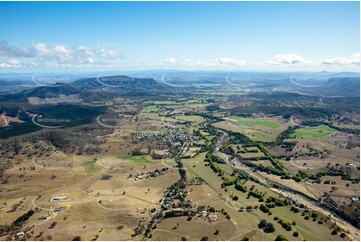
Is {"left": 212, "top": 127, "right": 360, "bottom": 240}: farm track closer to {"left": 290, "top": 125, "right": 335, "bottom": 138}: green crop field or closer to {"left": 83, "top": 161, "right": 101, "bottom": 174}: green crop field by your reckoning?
{"left": 83, "top": 161, "right": 101, "bottom": 174}: green crop field

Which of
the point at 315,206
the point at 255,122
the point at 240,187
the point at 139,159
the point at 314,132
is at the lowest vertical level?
the point at 255,122

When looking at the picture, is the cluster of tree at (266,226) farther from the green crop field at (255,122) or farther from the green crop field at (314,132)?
the green crop field at (255,122)

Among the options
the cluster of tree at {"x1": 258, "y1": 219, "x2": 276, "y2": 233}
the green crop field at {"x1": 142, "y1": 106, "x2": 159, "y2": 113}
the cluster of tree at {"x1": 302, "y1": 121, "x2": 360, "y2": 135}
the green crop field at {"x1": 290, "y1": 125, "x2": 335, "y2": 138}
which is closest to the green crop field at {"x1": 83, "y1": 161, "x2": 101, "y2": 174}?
the cluster of tree at {"x1": 258, "y1": 219, "x2": 276, "y2": 233}

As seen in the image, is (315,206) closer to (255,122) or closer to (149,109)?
(255,122)

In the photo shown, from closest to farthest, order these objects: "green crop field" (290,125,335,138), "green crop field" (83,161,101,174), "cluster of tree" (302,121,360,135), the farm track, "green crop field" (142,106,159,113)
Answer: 1. the farm track
2. "green crop field" (83,161,101,174)
3. "green crop field" (290,125,335,138)
4. "cluster of tree" (302,121,360,135)
5. "green crop field" (142,106,159,113)

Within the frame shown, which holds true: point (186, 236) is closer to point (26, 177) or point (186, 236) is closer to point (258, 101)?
point (26, 177)

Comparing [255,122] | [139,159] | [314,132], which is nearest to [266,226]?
[139,159]

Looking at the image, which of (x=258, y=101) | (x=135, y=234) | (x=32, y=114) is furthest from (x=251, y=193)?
(x=258, y=101)

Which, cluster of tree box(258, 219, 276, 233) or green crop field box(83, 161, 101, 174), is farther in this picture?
green crop field box(83, 161, 101, 174)
